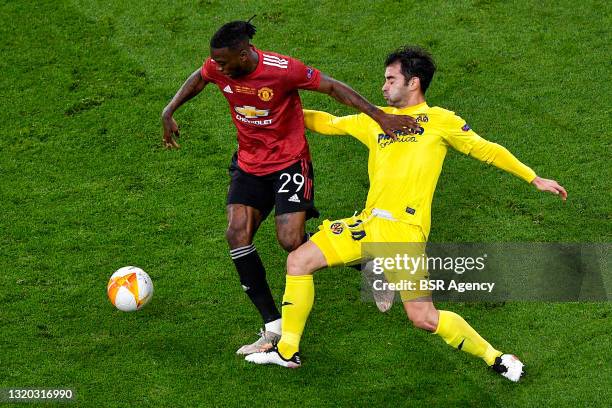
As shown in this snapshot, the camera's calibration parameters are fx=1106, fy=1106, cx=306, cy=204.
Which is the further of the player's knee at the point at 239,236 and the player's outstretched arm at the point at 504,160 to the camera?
the player's knee at the point at 239,236

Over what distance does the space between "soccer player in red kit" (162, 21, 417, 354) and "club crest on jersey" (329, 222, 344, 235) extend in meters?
0.30

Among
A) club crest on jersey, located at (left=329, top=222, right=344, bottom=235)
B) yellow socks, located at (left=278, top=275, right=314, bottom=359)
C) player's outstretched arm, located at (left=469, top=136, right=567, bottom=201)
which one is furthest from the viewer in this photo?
club crest on jersey, located at (left=329, top=222, right=344, bottom=235)

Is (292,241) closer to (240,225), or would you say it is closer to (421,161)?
(240,225)

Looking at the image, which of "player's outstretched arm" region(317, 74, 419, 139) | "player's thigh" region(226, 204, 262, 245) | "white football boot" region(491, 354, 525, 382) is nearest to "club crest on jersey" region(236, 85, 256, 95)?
"player's outstretched arm" region(317, 74, 419, 139)

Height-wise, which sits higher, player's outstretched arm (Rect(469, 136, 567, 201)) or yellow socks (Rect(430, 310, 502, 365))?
player's outstretched arm (Rect(469, 136, 567, 201))

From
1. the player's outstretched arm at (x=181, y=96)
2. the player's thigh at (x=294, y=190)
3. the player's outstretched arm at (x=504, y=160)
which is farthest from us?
the player's outstretched arm at (x=181, y=96)

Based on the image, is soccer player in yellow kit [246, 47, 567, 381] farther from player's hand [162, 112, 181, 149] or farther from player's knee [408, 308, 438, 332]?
player's hand [162, 112, 181, 149]

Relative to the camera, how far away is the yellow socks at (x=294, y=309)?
9.01 m

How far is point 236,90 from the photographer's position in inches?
364

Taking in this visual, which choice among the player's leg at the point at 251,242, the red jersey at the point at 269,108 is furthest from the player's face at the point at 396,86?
→ the player's leg at the point at 251,242

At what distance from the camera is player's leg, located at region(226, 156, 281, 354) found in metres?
9.38

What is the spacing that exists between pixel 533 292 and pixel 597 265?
756 millimetres

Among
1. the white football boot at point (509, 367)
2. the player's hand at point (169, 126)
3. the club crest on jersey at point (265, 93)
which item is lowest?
the white football boot at point (509, 367)

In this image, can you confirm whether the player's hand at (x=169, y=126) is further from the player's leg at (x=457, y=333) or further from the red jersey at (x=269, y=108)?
the player's leg at (x=457, y=333)
